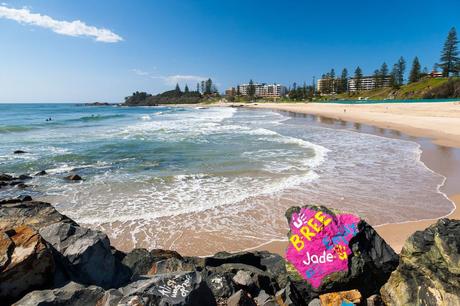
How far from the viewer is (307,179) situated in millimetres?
12633

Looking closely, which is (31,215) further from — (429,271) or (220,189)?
(220,189)

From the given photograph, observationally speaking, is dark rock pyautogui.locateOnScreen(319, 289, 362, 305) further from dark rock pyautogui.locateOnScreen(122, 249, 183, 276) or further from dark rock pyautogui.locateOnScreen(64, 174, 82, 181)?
dark rock pyautogui.locateOnScreen(64, 174, 82, 181)

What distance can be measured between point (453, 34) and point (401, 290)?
466 feet

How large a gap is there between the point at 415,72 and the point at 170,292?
498 feet

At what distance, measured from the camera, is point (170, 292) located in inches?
126

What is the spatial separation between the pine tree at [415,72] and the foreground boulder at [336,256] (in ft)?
487

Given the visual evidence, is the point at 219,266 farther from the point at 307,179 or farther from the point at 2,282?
the point at 307,179

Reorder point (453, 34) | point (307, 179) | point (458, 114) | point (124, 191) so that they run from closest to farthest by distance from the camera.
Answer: point (124, 191)
point (307, 179)
point (458, 114)
point (453, 34)

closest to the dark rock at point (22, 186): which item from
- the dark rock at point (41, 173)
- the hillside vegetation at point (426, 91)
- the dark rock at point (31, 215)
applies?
the dark rock at point (41, 173)

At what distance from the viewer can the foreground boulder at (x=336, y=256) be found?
406 centimetres

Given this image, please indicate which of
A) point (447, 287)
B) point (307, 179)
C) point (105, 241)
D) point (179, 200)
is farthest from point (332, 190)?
point (105, 241)

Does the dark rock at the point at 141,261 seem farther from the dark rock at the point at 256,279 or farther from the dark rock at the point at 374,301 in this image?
the dark rock at the point at 374,301

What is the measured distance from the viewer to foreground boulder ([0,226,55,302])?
126 inches

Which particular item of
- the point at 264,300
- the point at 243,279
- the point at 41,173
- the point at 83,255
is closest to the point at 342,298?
the point at 264,300
